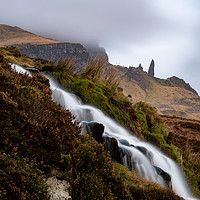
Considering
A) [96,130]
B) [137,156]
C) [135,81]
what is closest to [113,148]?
[96,130]

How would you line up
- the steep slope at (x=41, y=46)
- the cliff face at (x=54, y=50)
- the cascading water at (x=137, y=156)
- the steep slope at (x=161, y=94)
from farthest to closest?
the steep slope at (x=41, y=46) < the cliff face at (x=54, y=50) < the steep slope at (x=161, y=94) < the cascading water at (x=137, y=156)

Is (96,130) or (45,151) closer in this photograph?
(45,151)

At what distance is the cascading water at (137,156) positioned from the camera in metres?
5.27

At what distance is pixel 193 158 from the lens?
29.4 feet

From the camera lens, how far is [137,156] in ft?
18.1

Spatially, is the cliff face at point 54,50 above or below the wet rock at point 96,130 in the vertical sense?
above

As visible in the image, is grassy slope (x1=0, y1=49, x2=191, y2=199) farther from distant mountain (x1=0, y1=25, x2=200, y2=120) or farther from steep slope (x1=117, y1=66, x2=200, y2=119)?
distant mountain (x1=0, y1=25, x2=200, y2=120)

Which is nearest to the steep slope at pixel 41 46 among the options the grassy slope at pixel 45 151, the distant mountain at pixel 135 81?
the distant mountain at pixel 135 81

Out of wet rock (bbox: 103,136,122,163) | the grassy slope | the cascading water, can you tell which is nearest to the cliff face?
the cascading water

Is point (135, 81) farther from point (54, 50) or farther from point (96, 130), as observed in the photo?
point (96, 130)

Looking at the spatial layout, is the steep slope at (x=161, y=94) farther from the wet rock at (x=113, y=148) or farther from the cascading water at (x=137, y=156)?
the wet rock at (x=113, y=148)

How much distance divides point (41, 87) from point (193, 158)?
8.91 m

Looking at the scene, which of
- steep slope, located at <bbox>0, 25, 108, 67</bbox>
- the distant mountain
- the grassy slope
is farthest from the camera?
steep slope, located at <bbox>0, 25, 108, 67</bbox>

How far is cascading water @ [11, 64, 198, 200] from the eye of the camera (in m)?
5.27
